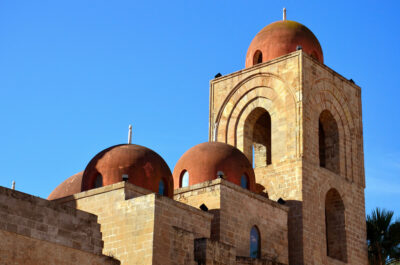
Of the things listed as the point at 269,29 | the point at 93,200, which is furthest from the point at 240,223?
the point at 269,29

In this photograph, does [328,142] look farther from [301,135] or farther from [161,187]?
[161,187]

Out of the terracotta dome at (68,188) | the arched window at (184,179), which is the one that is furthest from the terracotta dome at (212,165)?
the terracotta dome at (68,188)

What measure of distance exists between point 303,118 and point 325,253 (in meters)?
4.28

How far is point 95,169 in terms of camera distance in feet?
65.8

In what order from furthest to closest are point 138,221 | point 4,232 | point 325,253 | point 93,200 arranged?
point 325,253, point 93,200, point 138,221, point 4,232

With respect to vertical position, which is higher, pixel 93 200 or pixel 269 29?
pixel 269 29

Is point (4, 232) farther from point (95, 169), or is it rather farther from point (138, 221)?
point (95, 169)

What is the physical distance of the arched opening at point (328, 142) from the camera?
25.2 metres

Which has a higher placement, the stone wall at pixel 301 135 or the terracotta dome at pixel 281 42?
the terracotta dome at pixel 281 42

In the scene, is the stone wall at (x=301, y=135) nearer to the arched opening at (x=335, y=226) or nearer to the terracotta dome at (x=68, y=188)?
the arched opening at (x=335, y=226)

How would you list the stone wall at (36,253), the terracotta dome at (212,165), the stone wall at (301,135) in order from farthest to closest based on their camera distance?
the stone wall at (301,135)
the terracotta dome at (212,165)
the stone wall at (36,253)

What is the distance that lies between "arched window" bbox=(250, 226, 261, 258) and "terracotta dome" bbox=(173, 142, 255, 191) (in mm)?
1511

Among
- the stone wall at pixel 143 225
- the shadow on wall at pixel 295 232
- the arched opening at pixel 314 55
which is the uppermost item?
the arched opening at pixel 314 55

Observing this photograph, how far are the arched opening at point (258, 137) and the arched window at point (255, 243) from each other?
467cm
